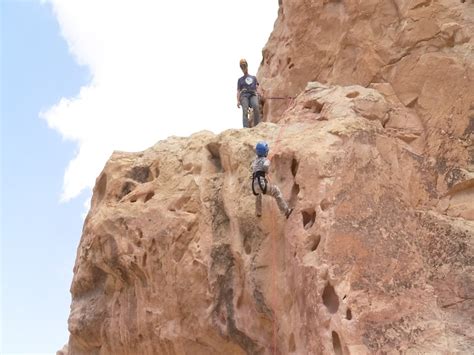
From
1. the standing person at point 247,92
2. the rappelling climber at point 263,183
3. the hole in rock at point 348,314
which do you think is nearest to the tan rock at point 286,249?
the hole in rock at point 348,314

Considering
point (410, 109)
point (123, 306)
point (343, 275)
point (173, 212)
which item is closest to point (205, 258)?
point (173, 212)

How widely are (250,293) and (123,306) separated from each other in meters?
3.85

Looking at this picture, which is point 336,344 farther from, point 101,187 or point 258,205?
point 101,187

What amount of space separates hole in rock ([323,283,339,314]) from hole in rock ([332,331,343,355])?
0.39 meters

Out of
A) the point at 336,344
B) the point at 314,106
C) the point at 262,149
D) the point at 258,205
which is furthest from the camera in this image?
the point at 314,106

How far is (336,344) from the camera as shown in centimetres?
910

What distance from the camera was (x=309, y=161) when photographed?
34.9ft

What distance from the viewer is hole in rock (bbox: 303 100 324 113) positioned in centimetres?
1232

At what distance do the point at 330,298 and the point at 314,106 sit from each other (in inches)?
163

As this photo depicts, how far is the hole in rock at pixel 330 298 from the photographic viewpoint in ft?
30.9

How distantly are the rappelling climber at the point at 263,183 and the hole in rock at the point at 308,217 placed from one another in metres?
0.31

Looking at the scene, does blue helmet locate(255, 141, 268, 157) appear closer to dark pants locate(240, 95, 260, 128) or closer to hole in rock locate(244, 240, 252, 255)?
hole in rock locate(244, 240, 252, 255)

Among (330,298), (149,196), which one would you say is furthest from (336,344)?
(149,196)

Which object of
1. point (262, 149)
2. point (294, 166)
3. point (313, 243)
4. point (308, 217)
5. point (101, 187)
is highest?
point (101, 187)
